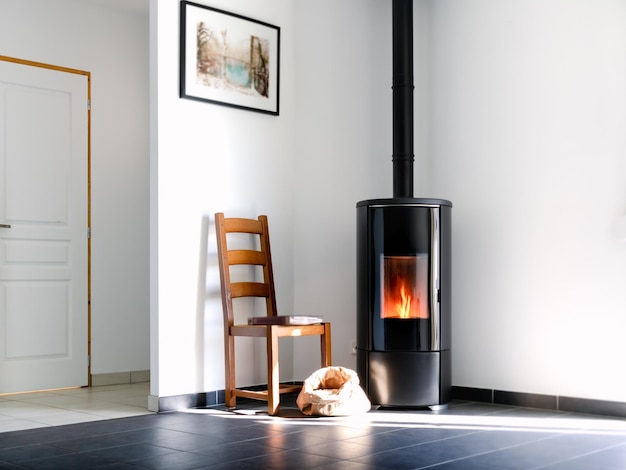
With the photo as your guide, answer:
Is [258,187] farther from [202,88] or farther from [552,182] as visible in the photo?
[552,182]

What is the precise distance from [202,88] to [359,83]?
101 centimetres

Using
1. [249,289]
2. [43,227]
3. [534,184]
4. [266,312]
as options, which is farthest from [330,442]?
[43,227]

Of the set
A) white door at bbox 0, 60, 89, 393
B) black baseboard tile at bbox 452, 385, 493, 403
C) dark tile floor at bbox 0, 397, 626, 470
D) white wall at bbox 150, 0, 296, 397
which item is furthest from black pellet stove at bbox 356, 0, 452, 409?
white door at bbox 0, 60, 89, 393

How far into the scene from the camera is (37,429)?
359cm

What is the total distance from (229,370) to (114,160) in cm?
196

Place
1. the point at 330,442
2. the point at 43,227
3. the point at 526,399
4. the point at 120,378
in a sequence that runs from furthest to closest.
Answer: the point at 120,378
the point at 43,227
the point at 526,399
the point at 330,442

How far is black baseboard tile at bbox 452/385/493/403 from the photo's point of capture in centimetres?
435

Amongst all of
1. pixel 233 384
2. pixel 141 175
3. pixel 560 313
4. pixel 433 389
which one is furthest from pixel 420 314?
pixel 141 175

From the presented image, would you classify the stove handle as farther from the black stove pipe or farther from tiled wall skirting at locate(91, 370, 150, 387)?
tiled wall skirting at locate(91, 370, 150, 387)

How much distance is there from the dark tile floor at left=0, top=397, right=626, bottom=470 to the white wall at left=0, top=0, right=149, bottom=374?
1576 mm

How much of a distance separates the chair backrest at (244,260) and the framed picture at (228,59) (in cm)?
66

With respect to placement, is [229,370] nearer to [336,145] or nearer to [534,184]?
[336,145]

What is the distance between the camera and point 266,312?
15.2ft

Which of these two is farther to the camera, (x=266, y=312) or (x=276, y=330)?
(x=266, y=312)
